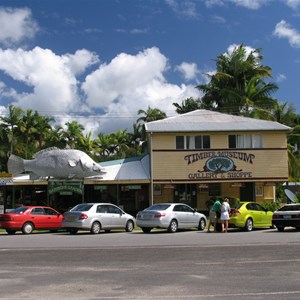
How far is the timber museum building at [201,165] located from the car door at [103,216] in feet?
32.3

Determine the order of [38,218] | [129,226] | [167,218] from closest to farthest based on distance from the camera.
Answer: [167,218] → [38,218] → [129,226]

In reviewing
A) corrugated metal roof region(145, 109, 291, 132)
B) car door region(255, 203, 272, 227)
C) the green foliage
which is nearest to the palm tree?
the green foliage

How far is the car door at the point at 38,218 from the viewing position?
24797 millimetres

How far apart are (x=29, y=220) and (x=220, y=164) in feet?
52.0

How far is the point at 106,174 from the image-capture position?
35.3m

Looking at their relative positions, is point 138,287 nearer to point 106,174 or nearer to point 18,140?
point 106,174

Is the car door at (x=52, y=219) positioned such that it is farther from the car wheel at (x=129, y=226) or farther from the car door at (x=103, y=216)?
the car wheel at (x=129, y=226)

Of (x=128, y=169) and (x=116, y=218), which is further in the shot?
(x=128, y=169)

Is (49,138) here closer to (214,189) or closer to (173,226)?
(214,189)

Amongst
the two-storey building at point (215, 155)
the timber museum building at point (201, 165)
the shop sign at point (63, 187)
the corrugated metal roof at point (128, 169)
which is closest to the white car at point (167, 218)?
the shop sign at point (63, 187)

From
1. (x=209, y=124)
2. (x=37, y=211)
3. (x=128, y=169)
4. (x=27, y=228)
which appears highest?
(x=209, y=124)

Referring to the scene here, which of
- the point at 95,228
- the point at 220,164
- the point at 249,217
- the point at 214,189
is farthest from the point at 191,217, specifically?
the point at 214,189

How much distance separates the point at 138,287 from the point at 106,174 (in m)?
26.1

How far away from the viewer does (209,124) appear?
3688 centimetres
